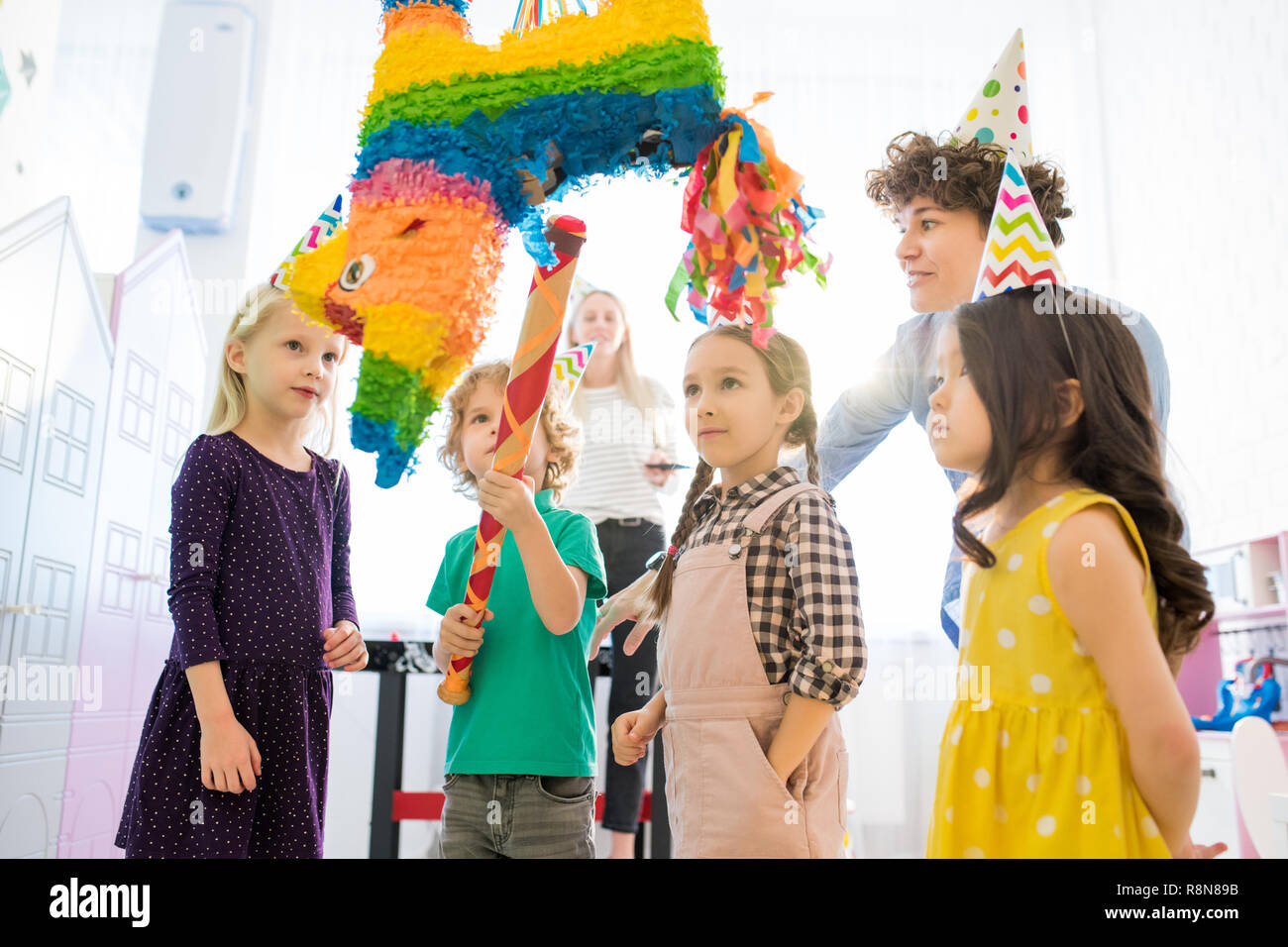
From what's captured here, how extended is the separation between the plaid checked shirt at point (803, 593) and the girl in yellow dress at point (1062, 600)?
0.09 meters

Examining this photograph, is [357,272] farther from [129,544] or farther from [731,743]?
[129,544]

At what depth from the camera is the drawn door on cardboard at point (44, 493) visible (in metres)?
1.46

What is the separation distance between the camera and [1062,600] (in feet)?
2.22

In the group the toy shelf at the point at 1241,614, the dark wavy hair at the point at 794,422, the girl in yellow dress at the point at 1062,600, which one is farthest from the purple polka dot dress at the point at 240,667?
the toy shelf at the point at 1241,614

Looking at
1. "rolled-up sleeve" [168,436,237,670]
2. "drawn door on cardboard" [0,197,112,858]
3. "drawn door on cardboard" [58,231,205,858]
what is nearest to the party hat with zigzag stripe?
"rolled-up sleeve" [168,436,237,670]

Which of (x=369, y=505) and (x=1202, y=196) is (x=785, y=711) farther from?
(x=1202, y=196)

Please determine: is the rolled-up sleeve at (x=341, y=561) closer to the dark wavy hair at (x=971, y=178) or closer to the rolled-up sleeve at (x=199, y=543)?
the rolled-up sleeve at (x=199, y=543)

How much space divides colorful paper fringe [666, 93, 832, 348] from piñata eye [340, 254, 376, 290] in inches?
9.1

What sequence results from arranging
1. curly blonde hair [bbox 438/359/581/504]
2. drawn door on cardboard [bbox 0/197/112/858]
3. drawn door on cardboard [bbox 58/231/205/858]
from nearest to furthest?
curly blonde hair [bbox 438/359/581/504]
drawn door on cardboard [bbox 0/197/112/858]
drawn door on cardboard [bbox 58/231/205/858]

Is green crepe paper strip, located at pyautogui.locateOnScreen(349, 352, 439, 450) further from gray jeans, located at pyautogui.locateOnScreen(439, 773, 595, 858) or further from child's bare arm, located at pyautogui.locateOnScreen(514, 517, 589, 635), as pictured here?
gray jeans, located at pyautogui.locateOnScreen(439, 773, 595, 858)

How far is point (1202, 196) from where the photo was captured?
2.58 m

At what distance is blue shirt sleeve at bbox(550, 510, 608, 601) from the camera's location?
3.36 feet

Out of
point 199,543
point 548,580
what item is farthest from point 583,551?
point 199,543

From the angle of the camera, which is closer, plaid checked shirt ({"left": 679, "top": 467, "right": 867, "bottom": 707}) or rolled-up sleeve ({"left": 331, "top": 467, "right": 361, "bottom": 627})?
plaid checked shirt ({"left": 679, "top": 467, "right": 867, "bottom": 707})
